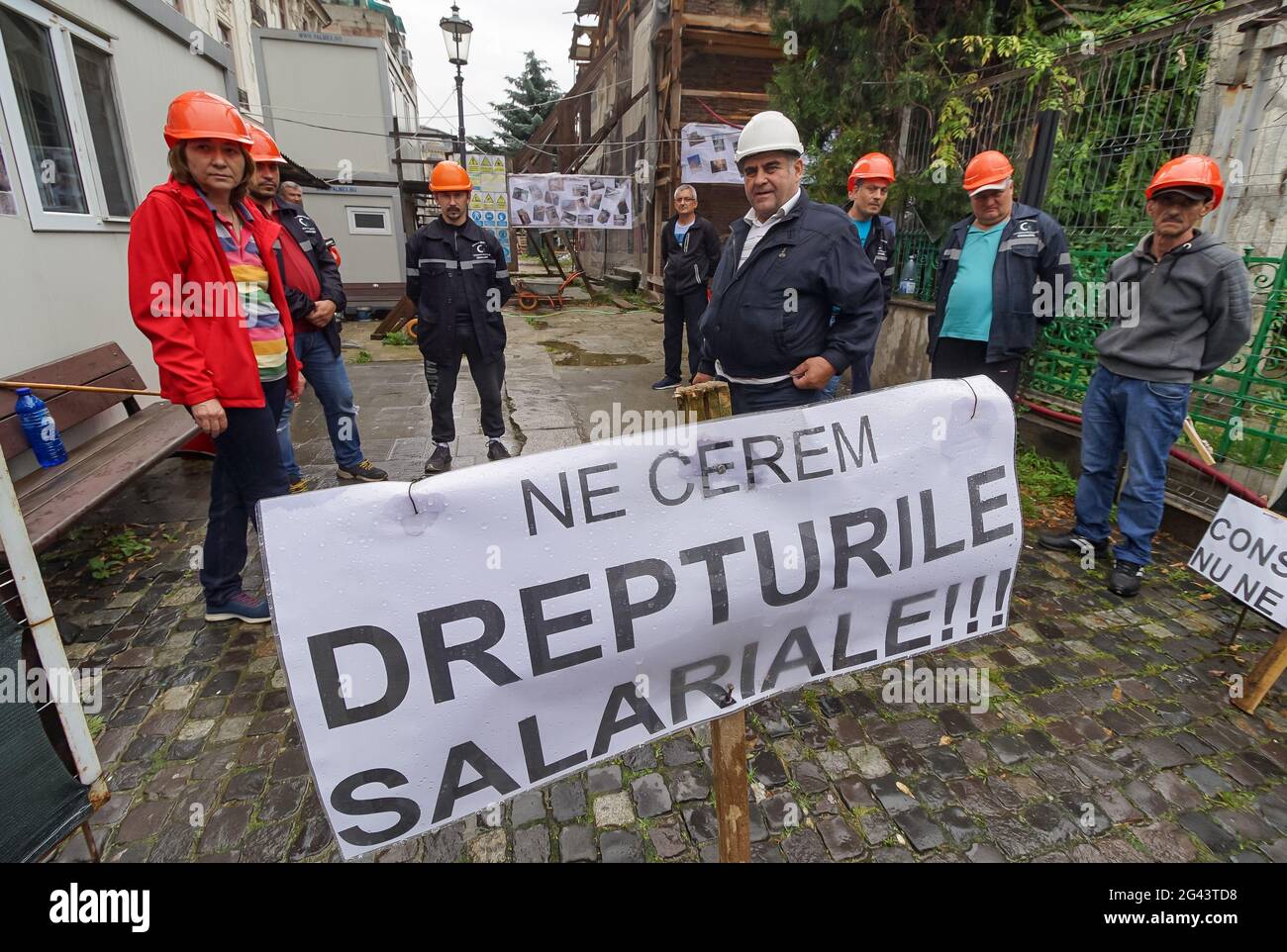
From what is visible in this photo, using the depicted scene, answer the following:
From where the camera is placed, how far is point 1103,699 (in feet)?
9.12

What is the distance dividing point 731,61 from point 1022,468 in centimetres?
1131

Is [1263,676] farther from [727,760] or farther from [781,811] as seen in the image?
[727,760]

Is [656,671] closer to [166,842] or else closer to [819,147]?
[166,842]

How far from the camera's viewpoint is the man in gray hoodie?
3.16 metres

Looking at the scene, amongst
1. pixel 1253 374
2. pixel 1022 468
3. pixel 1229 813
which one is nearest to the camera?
pixel 1229 813

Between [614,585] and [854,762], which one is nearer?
[614,585]

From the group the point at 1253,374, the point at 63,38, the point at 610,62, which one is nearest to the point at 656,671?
the point at 1253,374

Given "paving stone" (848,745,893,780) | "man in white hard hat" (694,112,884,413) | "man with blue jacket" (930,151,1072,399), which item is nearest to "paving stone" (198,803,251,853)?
"paving stone" (848,745,893,780)

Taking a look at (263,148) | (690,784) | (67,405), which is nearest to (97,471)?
(67,405)

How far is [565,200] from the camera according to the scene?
13664 millimetres

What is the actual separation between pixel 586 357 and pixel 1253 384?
706cm

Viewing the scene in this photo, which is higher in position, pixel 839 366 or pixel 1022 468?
pixel 839 366

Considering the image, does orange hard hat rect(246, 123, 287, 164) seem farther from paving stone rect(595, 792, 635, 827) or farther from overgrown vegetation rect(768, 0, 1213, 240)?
overgrown vegetation rect(768, 0, 1213, 240)
